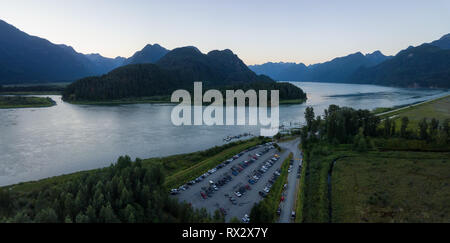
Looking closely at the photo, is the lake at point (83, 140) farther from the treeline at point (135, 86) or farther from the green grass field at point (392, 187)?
the treeline at point (135, 86)

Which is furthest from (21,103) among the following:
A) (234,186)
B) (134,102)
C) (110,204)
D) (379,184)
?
(379,184)

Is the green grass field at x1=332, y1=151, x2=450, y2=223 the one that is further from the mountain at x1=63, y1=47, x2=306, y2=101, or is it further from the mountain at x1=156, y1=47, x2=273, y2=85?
the mountain at x1=156, y1=47, x2=273, y2=85

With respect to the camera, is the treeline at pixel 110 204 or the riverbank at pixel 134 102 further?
the riverbank at pixel 134 102

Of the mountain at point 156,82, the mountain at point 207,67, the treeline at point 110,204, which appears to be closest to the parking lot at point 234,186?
the treeline at point 110,204

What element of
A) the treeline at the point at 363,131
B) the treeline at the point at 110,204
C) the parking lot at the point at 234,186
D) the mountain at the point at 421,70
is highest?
the mountain at the point at 421,70

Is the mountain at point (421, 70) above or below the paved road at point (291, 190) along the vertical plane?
above

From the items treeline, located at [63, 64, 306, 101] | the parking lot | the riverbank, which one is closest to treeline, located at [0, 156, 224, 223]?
the parking lot

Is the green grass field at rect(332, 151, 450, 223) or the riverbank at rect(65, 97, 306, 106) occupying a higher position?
the riverbank at rect(65, 97, 306, 106)

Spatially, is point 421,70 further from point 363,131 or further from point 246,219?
point 246,219
